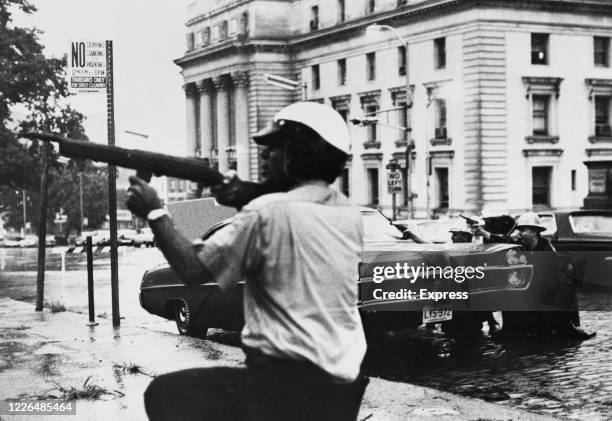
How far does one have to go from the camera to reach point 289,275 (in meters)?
3.59

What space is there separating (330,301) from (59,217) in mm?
107473

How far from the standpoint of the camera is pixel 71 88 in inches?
520

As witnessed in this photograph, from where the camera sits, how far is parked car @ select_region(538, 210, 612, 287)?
1809 cm

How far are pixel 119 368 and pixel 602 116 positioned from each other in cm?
5454

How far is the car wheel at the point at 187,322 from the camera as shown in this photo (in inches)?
487

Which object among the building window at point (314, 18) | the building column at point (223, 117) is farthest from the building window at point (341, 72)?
the building column at point (223, 117)

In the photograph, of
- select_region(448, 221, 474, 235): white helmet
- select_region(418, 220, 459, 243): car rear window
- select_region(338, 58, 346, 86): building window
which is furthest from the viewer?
select_region(338, 58, 346, 86): building window

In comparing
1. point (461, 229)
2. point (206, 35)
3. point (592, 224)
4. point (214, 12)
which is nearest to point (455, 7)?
point (214, 12)

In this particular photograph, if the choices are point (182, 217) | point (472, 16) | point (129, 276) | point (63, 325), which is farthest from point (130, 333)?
point (472, 16)

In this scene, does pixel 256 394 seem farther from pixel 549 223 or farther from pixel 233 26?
pixel 233 26

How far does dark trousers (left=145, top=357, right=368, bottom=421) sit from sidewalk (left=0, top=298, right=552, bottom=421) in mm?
3010

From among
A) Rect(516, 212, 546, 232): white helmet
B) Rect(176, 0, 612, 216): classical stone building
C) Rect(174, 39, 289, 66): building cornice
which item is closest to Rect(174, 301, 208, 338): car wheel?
Rect(516, 212, 546, 232): white helmet

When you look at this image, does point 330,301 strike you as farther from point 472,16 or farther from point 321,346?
point 472,16

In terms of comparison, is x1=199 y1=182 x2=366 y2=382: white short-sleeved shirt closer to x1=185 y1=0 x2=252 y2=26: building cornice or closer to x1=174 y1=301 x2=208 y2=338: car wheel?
x1=174 y1=301 x2=208 y2=338: car wheel
